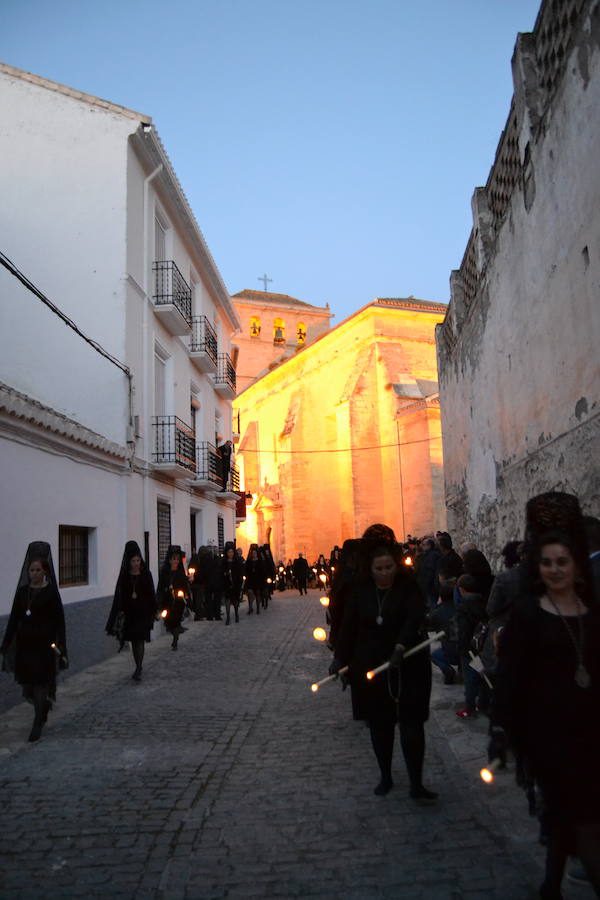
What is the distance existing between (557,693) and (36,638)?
496 cm

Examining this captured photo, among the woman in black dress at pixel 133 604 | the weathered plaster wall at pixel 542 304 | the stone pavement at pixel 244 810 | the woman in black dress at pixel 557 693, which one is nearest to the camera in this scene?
the woman in black dress at pixel 557 693

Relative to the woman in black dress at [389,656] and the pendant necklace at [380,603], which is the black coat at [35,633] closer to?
the woman in black dress at [389,656]

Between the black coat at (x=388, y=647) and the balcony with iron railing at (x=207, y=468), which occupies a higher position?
the balcony with iron railing at (x=207, y=468)

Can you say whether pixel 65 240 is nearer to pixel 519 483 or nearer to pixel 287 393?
pixel 519 483

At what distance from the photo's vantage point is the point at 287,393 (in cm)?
4344

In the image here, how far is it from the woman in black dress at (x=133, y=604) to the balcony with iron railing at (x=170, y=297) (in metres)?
7.12

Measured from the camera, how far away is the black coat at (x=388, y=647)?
4.30 m

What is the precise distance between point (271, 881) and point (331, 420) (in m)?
36.9

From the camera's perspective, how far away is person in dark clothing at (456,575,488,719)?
6027 mm

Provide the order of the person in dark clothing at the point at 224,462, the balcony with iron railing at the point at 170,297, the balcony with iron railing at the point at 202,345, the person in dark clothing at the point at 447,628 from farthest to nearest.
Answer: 1. the person in dark clothing at the point at 224,462
2. the balcony with iron railing at the point at 202,345
3. the balcony with iron railing at the point at 170,297
4. the person in dark clothing at the point at 447,628

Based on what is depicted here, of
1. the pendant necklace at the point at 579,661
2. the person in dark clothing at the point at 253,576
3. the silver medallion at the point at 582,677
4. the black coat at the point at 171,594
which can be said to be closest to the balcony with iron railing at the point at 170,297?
the black coat at the point at 171,594

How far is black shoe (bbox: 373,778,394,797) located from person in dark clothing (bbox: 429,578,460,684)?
2628 mm

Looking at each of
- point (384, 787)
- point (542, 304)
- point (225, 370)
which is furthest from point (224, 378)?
point (384, 787)

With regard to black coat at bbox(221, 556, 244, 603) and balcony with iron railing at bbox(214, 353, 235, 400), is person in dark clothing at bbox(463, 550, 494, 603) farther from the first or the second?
balcony with iron railing at bbox(214, 353, 235, 400)
